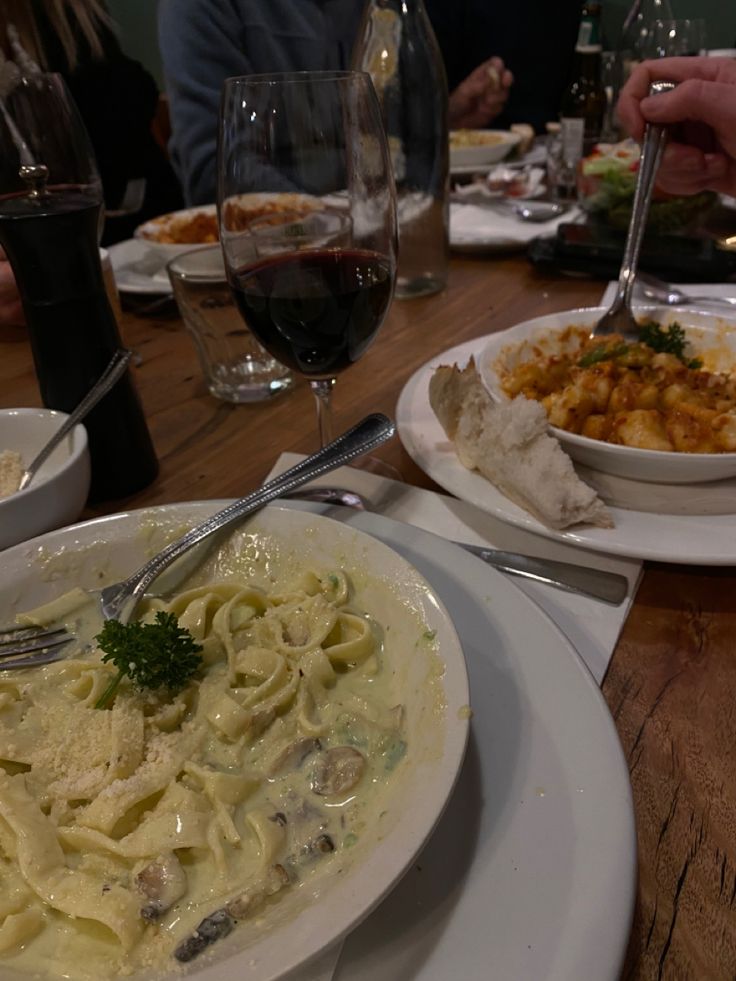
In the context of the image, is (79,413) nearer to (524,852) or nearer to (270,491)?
(270,491)

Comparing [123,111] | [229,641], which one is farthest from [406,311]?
[123,111]

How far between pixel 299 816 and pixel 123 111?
4.48m

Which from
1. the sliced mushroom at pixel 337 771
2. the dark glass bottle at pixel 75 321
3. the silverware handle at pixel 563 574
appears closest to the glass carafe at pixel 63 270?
the dark glass bottle at pixel 75 321

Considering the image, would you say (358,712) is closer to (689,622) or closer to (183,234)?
(689,622)

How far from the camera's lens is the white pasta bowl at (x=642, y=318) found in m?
1.00

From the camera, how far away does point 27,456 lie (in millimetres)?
1169

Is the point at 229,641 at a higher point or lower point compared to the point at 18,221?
lower

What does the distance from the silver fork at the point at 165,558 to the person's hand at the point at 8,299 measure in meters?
1.04

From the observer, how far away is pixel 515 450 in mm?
1038

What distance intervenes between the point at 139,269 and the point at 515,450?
63.4 inches

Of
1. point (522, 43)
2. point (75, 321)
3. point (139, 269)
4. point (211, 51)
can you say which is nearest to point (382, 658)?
point (75, 321)

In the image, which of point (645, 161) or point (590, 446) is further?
point (645, 161)

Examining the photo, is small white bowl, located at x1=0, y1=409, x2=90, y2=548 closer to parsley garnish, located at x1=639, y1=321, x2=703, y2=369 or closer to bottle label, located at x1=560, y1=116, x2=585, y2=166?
parsley garnish, located at x1=639, y1=321, x2=703, y2=369

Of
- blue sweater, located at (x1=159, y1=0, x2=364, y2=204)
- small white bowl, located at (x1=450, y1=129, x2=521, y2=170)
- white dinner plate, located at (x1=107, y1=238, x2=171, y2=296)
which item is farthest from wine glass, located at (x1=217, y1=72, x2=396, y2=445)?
small white bowl, located at (x1=450, y1=129, x2=521, y2=170)
